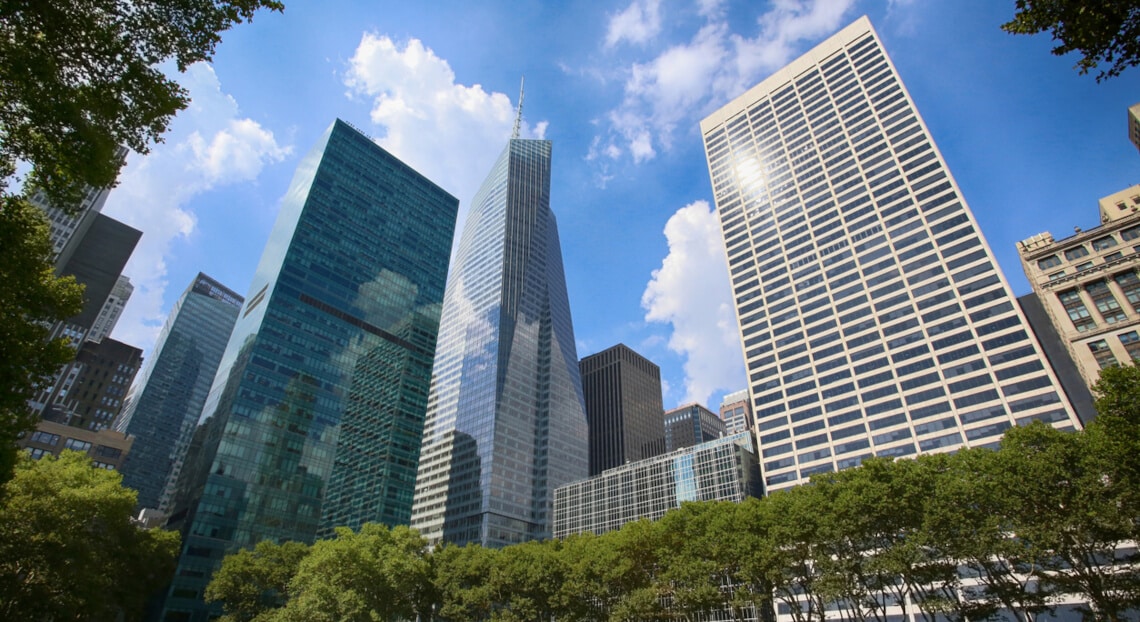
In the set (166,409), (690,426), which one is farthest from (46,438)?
(690,426)

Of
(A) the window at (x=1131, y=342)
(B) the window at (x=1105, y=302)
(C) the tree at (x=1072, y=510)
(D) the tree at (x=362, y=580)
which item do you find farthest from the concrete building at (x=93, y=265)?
(A) the window at (x=1131, y=342)

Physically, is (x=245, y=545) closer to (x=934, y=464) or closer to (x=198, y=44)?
(x=198, y=44)

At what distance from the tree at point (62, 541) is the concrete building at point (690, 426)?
156m

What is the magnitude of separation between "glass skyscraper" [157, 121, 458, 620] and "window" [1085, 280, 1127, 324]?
105 metres

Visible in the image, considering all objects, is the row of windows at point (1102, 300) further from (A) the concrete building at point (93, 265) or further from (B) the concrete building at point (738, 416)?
(A) the concrete building at point (93, 265)

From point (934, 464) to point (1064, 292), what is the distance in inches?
1792

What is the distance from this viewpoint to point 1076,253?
63.5 metres

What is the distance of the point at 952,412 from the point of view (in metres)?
68.8

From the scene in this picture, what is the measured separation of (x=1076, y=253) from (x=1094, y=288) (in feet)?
21.1

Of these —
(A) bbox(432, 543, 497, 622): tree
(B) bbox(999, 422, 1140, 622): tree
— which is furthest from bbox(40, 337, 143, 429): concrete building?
(B) bbox(999, 422, 1140, 622): tree

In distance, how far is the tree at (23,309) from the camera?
17.4 m

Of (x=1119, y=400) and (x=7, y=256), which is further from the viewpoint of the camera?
(x=1119, y=400)

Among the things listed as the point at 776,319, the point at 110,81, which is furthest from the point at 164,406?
the point at 110,81

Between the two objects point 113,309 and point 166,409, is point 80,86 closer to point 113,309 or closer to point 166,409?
point 166,409
